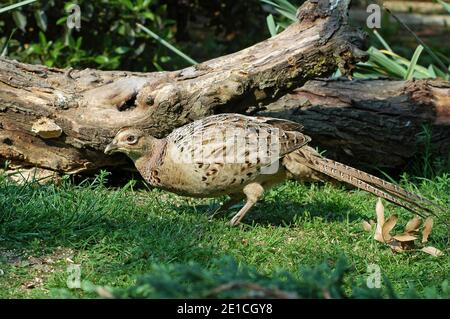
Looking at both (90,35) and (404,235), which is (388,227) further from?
(90,35)

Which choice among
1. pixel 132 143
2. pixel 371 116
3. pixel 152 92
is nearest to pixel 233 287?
pixel 132 143

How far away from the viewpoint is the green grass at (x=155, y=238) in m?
5.59

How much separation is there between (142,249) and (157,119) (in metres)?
1.56

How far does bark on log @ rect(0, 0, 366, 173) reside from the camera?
6863mm

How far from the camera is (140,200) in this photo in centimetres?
709

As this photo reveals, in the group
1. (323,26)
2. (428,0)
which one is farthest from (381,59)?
(428,0)

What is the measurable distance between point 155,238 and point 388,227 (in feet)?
5.39

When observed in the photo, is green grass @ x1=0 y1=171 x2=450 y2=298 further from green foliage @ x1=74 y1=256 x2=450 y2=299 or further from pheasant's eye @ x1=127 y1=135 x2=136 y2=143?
green foliage @ x1=74 y1=256 x2=450 y2=299

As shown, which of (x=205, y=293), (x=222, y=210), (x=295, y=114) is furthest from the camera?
(x=295, y=114)

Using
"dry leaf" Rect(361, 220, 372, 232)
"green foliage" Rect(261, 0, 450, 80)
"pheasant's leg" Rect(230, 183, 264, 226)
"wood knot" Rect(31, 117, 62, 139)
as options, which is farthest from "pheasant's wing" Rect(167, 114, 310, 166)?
"green foliage" Rect(261, 0, 450, 80)

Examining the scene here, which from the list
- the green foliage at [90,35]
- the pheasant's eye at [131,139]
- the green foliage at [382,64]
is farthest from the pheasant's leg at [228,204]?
the green foliage at [90,35]

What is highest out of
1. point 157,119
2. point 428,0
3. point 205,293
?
point 205,293

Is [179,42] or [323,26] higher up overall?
[323,26]
